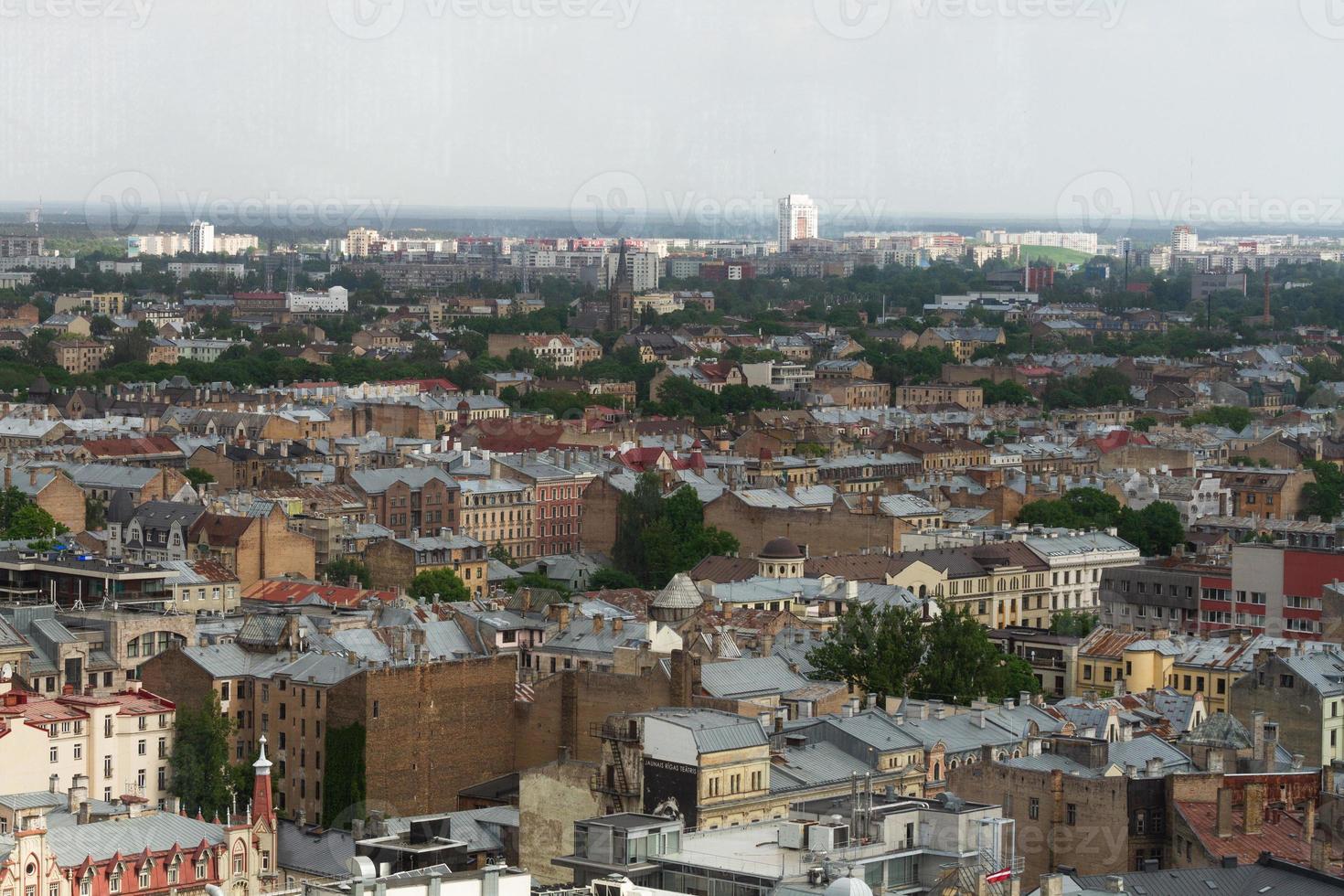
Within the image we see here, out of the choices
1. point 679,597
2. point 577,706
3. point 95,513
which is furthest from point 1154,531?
point 577,706

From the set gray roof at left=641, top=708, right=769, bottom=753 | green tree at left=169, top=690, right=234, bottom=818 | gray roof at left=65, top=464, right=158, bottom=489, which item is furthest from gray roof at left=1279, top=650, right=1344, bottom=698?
gray roof at left=65, top=464, right=158, bottom=489

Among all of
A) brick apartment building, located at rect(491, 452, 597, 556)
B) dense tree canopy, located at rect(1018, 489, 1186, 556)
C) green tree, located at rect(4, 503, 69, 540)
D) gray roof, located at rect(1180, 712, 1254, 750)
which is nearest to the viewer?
gray roof, located at rect(1180, 712, 1254, 750)

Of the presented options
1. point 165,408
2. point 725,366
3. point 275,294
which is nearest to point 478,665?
point 165,408

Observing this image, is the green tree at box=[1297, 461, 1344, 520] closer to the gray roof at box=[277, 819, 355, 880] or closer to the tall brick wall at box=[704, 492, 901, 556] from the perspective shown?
the tall brick wall at box=[704, 492, 901, 556]

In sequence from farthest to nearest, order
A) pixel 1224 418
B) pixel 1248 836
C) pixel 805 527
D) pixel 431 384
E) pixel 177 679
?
pixel 431 384, pixel 1224 418, pixel 805 527, pixel 177 679, pixel 1248 836

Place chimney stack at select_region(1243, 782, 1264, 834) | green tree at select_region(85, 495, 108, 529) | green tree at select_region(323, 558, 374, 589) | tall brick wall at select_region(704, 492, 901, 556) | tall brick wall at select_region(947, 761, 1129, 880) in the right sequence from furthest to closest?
green tree at select_region(85, 495, 108, 529) < tall brick wall at select_region(704, 492, 901, 556) < green tree at select_region(323, 558, 374, 589) < tall brick wall at select_region(947, 761, 1129, 880) < chimney stack at select_region(1243, 782, 1264, 834)

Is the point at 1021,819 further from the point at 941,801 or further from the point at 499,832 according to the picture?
the point at 499,832

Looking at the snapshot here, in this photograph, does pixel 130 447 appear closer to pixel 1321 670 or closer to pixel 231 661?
pixel 231 661
